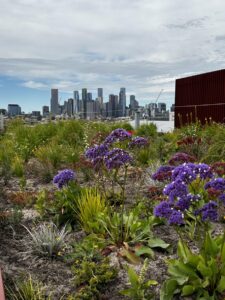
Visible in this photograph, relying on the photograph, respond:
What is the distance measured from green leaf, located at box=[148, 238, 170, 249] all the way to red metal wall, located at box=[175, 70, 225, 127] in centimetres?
1289

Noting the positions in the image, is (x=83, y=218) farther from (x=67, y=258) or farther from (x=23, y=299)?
(x=23, y=299)

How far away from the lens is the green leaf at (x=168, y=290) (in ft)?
10.4

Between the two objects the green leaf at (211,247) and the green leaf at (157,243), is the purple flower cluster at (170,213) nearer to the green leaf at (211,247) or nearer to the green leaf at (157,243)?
the green leaf at (211,247)

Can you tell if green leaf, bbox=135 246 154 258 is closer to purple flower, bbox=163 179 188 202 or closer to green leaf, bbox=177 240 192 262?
green leaf, bbox=177 240 192 262

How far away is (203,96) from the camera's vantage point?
1970 cm

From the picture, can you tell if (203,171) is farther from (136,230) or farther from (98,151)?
(98,151)

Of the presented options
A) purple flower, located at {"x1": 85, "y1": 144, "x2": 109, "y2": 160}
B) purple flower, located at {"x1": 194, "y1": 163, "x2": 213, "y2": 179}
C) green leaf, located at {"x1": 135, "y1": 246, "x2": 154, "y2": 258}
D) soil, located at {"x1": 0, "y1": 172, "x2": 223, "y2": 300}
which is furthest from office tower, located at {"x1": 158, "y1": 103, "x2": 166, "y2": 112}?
purple flower, located at {"x1": 194, "y1": 163, "x2": 213, "y2": 179}

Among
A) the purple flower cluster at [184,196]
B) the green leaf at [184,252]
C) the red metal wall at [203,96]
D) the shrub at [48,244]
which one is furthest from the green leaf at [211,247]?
the red metal wall at [203,96]

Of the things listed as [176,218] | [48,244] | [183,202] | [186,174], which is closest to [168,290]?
[176,218]

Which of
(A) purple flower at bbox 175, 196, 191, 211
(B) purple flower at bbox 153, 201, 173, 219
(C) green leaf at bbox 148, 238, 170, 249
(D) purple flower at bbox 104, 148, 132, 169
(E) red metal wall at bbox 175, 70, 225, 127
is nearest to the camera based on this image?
(A) purple flower at bbox 175, 196, 191, 211

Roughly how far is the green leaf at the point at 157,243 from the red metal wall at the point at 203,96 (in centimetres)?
1289

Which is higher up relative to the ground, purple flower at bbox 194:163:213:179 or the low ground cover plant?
purple flower at bbox 194:163:213:179

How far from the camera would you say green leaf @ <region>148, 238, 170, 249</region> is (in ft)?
13.2

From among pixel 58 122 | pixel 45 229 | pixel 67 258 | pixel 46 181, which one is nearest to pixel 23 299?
pixel 67 258
